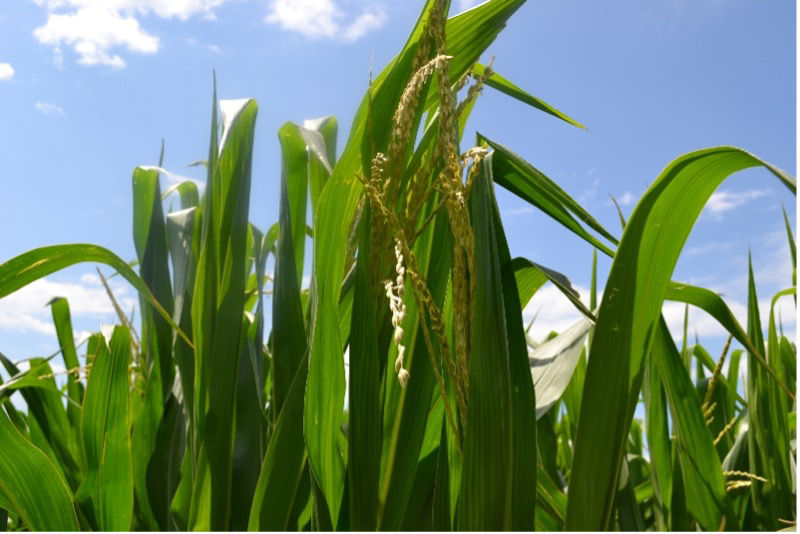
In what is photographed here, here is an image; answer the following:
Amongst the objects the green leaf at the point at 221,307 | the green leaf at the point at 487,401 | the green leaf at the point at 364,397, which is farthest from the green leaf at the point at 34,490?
the green leaf at the point at 487,401

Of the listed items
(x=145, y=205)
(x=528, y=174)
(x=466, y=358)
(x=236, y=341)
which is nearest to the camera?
(x=466, y=358)

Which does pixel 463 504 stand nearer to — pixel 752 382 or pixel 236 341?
pixel 236 341

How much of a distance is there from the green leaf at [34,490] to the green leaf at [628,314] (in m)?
0.60

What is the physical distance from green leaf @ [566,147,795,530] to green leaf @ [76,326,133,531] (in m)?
0.62

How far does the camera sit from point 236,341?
3.04 feet

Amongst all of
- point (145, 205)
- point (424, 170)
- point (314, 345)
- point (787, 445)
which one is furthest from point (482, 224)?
point (787, 445)

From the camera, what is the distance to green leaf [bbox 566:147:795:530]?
24.4 inches

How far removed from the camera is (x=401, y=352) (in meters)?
0.42

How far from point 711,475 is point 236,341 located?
696mm

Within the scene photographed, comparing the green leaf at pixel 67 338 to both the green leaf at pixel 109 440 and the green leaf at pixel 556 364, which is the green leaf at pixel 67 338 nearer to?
the green leaf at pixel 109 440

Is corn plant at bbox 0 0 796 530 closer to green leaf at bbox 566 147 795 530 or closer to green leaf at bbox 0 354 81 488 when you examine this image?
green leaf at bbox 566 147 795 530

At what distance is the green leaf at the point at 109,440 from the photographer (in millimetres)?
936

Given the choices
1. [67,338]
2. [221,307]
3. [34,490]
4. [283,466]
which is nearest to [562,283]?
[283,466]

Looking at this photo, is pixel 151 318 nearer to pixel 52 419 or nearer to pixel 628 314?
pixel 52 419
